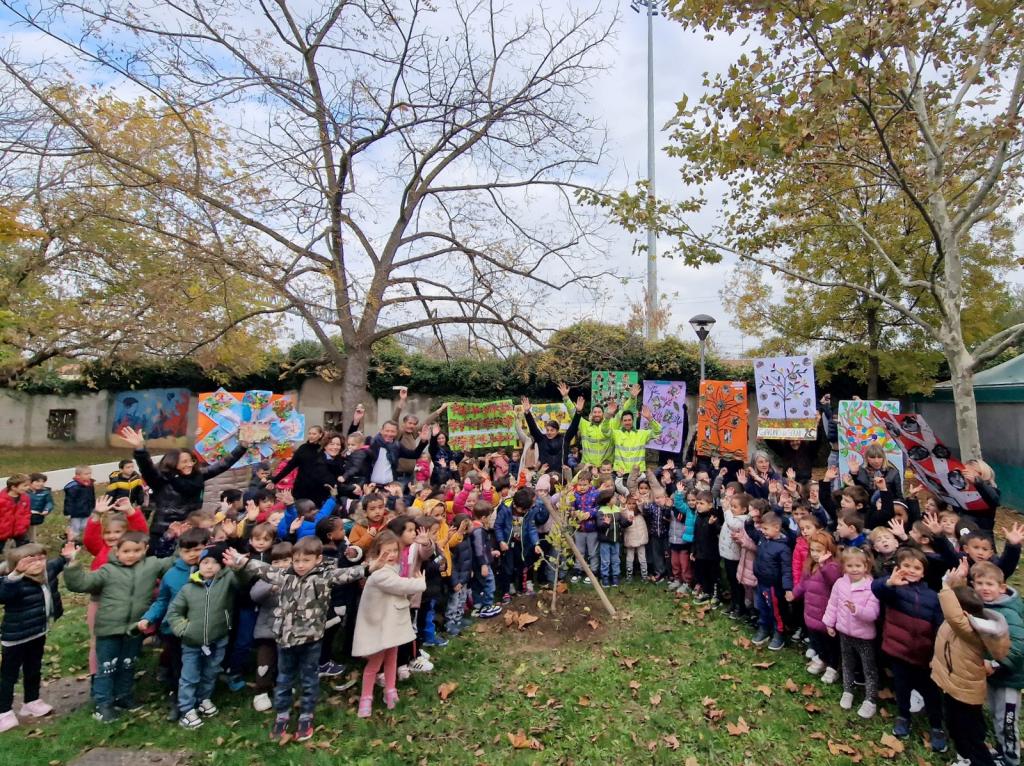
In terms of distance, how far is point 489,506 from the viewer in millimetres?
6230

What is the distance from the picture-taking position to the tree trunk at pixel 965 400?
8312mm

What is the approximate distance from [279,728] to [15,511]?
5261 millimetres

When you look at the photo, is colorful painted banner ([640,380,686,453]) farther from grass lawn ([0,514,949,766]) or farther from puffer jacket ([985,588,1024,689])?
puffer jacket ([985,588,1024,689])

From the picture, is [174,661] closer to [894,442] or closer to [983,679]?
[983,679]

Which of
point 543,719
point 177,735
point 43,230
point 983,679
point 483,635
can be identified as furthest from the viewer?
point 43,230

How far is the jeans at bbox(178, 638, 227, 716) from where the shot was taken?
14.0 ft

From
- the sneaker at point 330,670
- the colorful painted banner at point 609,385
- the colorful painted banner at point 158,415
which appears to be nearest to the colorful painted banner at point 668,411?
the colorful painted banner at point 609,385

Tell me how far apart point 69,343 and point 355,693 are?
353 inches

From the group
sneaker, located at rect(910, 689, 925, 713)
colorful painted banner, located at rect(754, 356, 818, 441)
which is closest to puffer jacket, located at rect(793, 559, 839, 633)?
sneaker, located at rect(910, 689, 925, 713)

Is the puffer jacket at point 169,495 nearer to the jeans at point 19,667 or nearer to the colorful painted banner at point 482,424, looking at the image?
the jeans at point 19,667

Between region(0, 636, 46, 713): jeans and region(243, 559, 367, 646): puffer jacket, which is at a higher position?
region(243, 559, 367, 646): puffer jacket

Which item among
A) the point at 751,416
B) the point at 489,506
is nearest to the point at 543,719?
the point at 489,506

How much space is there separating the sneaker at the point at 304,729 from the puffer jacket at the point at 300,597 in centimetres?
55

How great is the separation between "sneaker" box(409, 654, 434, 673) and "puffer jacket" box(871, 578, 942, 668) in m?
3.83
